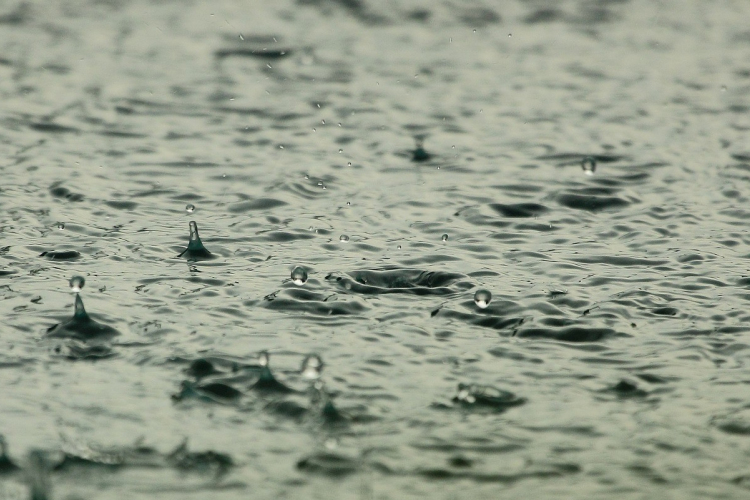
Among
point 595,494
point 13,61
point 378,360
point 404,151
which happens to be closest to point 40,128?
point 13,61

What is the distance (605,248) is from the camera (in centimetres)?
705

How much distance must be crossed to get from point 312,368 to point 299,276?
3.97 feet

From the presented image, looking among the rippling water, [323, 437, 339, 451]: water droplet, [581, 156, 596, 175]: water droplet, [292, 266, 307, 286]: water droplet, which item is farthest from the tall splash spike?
[581, 156, 596, 175]: water droplet

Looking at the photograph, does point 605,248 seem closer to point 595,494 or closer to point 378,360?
point 378,360

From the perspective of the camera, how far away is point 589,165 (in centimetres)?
859

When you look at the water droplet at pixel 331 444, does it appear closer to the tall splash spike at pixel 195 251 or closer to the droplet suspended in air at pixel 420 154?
the tall splash spike at pixel 195 251

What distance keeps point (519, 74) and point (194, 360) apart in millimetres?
6673

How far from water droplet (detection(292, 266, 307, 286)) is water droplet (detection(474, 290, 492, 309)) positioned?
956 millimetres

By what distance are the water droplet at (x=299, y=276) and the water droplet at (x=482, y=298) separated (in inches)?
37.6

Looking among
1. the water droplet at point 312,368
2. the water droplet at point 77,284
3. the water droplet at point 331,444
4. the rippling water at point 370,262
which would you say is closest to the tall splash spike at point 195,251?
the rippling water at point 370,262

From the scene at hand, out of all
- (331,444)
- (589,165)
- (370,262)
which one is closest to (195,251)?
(370,262)

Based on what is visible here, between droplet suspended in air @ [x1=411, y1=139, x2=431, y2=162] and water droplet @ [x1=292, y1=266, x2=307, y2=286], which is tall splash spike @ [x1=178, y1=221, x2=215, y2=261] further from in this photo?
droplet suspended in air @ [x1=411, y1=139, x2=431, y2=162]

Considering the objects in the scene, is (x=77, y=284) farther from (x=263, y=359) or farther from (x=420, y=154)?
(x=420, y=154)

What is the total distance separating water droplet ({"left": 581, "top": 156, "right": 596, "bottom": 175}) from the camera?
27.9ft
